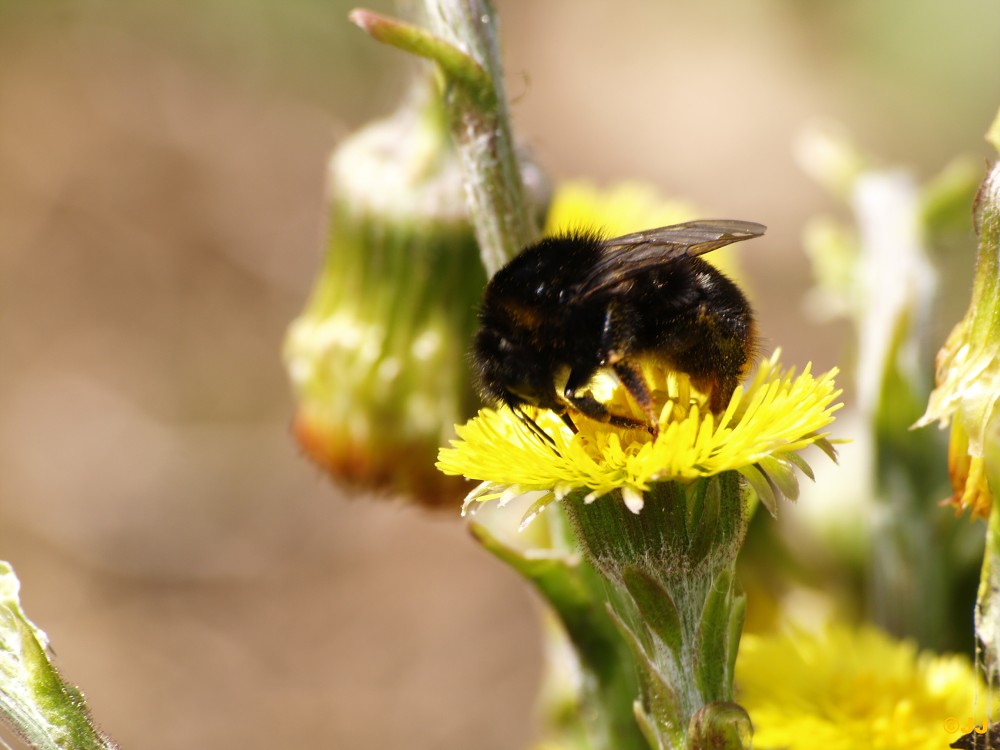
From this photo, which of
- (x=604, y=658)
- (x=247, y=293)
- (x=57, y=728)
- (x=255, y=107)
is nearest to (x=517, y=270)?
(x=604, y=658)

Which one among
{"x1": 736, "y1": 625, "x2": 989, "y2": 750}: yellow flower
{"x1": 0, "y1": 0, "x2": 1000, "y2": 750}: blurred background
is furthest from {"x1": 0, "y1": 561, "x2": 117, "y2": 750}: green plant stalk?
{"x1": 0, "y1": 0, "x2": 1000, "y2": 750}: blurred background

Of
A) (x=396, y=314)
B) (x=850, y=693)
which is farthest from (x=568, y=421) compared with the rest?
(x=396, y=314)

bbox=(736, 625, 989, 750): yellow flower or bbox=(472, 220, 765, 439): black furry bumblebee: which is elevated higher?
bbox=(472, 220, 765, 439): black furry bumblebee

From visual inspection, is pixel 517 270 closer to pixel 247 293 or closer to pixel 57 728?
pixel 57 728

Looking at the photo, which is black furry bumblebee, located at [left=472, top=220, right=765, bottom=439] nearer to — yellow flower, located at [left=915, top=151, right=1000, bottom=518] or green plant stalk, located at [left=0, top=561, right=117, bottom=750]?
yellow flower, located at [left=915, top=151, right=1000, bottom=518]

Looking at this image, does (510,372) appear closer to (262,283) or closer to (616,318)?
(616,318)

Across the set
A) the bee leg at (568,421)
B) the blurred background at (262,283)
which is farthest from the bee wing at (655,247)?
the blurred background at (262,283)

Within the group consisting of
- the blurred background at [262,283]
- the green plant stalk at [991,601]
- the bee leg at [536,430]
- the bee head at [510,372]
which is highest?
the blurred background at [262,283]

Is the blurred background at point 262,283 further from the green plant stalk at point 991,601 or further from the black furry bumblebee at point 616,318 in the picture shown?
the green plant stalk at point 991,601
